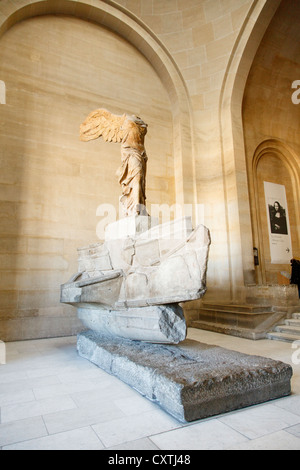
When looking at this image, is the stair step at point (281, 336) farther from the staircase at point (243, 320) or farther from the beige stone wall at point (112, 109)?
the beige stone wall at point (112, 109)

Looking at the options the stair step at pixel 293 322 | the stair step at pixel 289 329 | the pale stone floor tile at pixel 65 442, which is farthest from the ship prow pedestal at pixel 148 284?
the stair step at pixel 293 322

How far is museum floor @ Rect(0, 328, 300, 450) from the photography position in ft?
5.71

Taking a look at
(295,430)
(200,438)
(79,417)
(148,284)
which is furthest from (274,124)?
(79,417)

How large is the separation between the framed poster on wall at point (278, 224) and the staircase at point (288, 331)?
3.47m

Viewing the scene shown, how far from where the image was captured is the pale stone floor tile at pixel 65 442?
5.60 feet

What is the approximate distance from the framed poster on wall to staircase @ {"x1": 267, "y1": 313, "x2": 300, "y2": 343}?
3471mm

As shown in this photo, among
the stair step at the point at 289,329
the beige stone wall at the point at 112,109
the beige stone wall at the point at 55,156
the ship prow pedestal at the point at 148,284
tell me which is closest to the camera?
the ship prow pedestal at the point at 148,284

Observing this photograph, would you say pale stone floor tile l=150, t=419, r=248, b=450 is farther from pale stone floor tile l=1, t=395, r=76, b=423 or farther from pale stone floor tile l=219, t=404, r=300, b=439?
pale stone floor tile l=1, t=395, r=76, b=423

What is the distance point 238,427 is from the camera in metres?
1.91

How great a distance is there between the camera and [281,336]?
5.02 metres

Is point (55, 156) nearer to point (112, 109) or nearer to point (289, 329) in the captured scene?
point (112, 109)

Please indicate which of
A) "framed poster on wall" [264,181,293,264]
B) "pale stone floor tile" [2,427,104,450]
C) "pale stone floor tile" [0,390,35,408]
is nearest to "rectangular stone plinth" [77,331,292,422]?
"pale stone floor tile" [2,427,104,450]

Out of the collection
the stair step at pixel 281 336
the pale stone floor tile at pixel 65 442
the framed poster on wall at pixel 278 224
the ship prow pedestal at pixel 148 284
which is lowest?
the stair step at pixel 281 336
